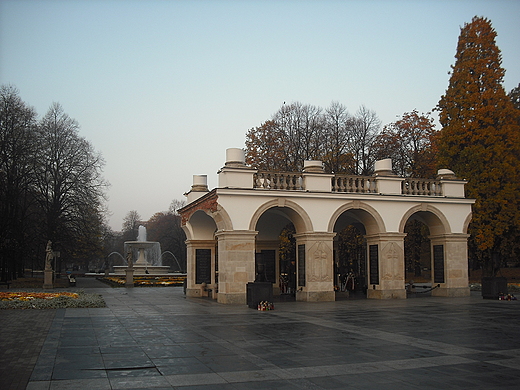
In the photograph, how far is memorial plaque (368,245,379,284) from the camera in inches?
931

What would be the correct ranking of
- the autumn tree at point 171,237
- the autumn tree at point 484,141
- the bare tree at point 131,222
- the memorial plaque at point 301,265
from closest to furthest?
the memorial plaque at point 301,265
the autumn tree at point 484,141
the autumn tree at point 171,237
the bare tree at point 131,222

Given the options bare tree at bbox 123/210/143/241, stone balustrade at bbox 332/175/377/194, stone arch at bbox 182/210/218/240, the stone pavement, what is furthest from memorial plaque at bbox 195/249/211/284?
bare tree at bbox 123/210/143/241

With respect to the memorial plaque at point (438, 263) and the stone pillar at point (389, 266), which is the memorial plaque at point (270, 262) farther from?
the memorial plaque at point (438, 263)

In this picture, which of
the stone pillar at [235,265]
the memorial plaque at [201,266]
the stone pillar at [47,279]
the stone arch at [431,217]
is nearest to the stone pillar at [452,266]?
the stone arch at [431,217]

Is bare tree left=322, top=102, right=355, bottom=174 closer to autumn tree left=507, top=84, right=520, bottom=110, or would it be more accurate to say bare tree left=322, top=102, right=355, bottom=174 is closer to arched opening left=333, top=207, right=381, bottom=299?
arched opening left=333, top=207, right=381, bottom=299

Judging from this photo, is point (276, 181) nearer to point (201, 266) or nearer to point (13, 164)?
point (201, 266)

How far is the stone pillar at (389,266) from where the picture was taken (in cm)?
2328

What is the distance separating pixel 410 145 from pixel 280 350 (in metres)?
31.4

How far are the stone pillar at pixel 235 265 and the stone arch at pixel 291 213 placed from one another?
0.71 metres

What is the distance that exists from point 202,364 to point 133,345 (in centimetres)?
251

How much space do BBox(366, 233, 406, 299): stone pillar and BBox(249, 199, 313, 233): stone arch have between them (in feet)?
12.1

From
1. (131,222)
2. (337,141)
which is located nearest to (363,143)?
(337,141)

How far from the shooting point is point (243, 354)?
9.54 m

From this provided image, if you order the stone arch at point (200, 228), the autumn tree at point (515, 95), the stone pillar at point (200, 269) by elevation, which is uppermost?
the autumn tree at point (515, 95)
